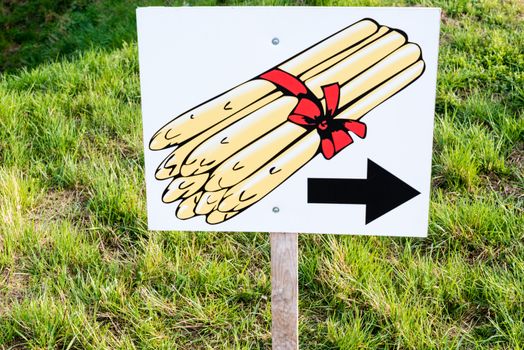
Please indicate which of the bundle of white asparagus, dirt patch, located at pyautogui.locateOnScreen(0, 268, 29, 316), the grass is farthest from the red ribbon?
dirt patch, located at pyautogui.locateOnScreen(0, 268, 29, 316)

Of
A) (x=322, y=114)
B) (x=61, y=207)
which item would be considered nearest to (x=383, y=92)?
(x=322, y=114)

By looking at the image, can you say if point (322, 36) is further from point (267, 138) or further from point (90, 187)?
point (90, 187)

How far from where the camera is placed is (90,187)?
3.30m

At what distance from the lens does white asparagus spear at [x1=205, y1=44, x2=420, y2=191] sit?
1860 millimetres

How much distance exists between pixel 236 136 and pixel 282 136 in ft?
0.41

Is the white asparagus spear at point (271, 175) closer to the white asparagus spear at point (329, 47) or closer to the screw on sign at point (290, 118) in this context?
the screw on sign at point (290, 118)

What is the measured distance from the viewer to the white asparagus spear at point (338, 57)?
1.85 metres

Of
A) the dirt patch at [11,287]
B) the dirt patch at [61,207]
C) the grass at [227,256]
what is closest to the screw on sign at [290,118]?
the grass at [227,256]

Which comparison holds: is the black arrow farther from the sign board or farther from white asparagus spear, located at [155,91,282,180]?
white asparagus spear, located at [155,91,282,180]

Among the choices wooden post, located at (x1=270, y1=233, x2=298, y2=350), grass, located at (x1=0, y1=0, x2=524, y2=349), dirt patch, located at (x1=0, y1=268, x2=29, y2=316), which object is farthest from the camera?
dirt patch, located at (x1=0, y1=268, x2=29, y2=316)

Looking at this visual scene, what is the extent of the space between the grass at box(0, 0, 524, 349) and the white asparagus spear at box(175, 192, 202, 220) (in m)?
0.71

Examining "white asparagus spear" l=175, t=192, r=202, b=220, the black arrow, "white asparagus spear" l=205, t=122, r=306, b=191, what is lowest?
"white asparagus spear" l=175, t=192, r=202, b=220

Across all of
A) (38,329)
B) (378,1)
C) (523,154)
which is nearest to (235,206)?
(38,329)

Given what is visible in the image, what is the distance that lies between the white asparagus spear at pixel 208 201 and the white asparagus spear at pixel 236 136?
0.07 metres
